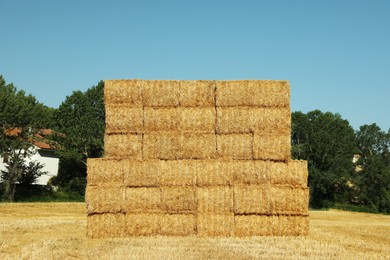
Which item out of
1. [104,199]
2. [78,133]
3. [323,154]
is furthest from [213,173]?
[323,154]

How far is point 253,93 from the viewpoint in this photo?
51.5 feet

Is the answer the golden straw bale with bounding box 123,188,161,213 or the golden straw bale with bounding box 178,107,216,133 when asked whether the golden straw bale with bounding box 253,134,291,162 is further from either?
the golden straw bale with bounding box 123,188,161,213

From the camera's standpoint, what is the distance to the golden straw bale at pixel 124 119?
1551cm

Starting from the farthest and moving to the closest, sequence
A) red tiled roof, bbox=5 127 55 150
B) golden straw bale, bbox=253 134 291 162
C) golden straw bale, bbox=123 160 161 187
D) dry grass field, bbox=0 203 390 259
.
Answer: red tiled roof, bbox=5 127 55 150 < golden straw bale, bbox=253 134 291 162 < golden straw bale, bbox=123 160 161 187 < dry grass field, bbox=0 203 390 259

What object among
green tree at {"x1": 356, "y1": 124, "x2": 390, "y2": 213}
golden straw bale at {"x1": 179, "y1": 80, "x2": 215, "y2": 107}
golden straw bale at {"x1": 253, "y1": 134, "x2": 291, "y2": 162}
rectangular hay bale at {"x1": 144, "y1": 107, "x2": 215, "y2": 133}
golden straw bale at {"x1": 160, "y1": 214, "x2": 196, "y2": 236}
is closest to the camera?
golden straw bale at {"x1": 160, "y1": 214, "x2": 196, "y2": 236}

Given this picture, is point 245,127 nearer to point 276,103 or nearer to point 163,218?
point 276,103

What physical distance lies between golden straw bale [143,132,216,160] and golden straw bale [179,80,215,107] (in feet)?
3.40

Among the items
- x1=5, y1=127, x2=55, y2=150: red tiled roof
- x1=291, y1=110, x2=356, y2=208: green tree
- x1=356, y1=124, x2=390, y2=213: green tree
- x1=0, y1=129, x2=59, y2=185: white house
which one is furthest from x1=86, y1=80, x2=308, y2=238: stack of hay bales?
x1=0, y1=129, x2=59, y2=185: white house

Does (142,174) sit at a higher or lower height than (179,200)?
higher

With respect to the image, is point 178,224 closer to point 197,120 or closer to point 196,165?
point 196,165

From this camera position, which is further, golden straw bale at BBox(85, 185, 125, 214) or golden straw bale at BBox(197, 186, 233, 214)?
golden straw bale at BBox(197, 186, 233, 214)

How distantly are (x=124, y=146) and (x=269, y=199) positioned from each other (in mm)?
4750

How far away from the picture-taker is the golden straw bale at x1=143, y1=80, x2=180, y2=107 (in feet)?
51.3

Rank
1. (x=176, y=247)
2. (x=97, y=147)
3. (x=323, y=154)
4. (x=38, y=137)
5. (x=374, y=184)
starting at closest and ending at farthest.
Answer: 1. (x=176, y=247)
2. (x=38, y=137)
3. (x=97, y=147)
4. (x=374, y=184)
5. (x=323, y=154)
